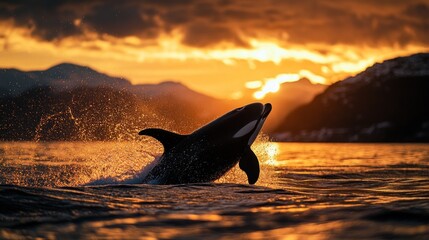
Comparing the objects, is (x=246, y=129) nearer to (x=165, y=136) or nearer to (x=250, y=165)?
(x=250, y=165)

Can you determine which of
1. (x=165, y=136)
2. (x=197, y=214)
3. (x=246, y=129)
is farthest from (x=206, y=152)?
(x=197, y=214)

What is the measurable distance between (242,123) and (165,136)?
231cm

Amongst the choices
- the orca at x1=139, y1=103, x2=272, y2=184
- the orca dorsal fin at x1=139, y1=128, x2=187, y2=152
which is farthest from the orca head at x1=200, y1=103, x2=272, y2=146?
the orca dorsal fin at x1=139, y1=128, x2=187, y2=152

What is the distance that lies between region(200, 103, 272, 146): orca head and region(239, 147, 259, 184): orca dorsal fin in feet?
1.24

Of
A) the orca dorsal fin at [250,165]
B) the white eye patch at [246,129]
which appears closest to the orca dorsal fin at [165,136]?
the white eye patch at [246,129]

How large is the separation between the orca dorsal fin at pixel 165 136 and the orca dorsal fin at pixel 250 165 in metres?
1.82

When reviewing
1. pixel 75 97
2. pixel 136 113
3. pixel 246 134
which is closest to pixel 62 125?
pixel 75 97

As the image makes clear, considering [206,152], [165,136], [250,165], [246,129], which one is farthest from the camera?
[246,129]

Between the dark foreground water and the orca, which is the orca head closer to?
the orca

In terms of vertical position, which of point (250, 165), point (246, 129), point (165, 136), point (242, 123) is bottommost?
point (250, 165)

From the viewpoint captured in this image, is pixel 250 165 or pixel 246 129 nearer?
pixel 250 165

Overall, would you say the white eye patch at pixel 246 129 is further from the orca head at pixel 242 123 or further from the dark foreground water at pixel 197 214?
the dark foreground water at pixel 197 214

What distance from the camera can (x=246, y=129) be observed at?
14133 millimetres

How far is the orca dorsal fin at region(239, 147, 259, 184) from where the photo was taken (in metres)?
13.4
